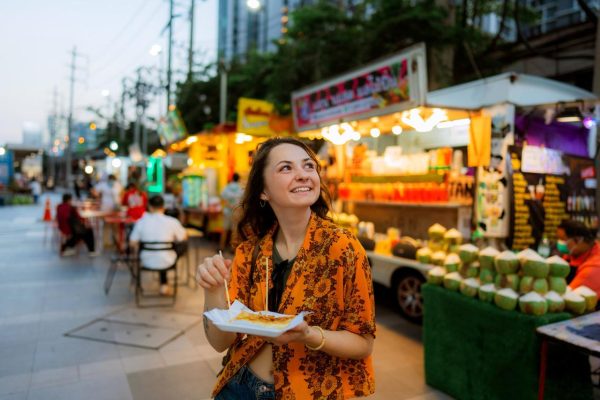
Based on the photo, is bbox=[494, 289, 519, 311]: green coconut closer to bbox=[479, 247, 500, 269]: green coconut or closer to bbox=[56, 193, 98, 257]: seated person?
bbox=[479, 247, 500, 269]: green coconut

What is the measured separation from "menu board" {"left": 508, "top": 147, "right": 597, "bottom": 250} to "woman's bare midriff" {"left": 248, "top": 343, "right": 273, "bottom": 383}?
504cm

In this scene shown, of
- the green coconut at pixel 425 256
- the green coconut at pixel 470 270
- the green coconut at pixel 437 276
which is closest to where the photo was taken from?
the green coconut at pixel 470 270

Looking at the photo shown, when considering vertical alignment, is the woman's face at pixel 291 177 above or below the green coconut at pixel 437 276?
above

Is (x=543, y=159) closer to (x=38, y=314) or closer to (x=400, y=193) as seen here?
(x=400, y=193)

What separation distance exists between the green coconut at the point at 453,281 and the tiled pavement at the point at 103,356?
95 centimetres

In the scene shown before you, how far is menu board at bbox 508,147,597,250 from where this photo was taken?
583cm

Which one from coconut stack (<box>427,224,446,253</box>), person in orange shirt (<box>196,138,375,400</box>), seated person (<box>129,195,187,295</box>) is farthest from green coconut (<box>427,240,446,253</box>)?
person in orange shirt (<box>196,138,375,400</box>)

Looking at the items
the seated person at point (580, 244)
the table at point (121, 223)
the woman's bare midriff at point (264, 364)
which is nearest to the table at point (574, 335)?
the seated person at point (580, 244)

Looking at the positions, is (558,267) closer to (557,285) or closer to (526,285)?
(557,285)

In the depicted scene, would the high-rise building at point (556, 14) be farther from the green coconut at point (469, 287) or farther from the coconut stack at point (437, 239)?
the green coconut at point (469, 287)

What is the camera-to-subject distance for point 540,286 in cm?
325

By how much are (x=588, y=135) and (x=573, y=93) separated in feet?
3.62

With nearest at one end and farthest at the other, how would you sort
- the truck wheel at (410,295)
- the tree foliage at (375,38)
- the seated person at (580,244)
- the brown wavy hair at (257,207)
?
1. the brown wavy hair at (257,207)
2. the seated person at (580,244)
3. the truck wheel at (410,295)
4. the tree foliage at (375,38)

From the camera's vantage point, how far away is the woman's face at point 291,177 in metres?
1.67
